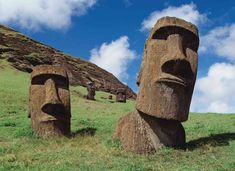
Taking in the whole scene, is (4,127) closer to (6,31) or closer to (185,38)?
(185,38)

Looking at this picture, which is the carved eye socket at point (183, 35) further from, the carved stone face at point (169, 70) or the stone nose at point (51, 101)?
the stone nose at point (51, 101)

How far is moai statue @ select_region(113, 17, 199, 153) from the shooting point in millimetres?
11336

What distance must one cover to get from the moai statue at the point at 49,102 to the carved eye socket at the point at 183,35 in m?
4.53

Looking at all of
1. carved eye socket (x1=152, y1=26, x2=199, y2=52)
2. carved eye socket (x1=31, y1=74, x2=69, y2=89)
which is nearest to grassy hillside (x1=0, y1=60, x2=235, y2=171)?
carved eye socket (x1=31, y1=74, x2=69, y2=89)

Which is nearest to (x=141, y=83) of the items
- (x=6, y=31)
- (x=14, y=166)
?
(x=14, y=166)

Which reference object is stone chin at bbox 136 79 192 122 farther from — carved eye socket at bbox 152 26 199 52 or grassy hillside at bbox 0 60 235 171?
carved eye socket at bbox 152 26 199 52

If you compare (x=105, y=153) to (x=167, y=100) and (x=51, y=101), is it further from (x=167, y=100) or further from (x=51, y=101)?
(x=51, y=101)

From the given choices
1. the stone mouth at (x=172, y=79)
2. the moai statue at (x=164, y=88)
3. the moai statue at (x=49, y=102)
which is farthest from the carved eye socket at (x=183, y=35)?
the moai statue at (x=49, y=102)

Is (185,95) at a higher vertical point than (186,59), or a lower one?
lower

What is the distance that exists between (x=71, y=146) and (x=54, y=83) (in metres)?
3.47

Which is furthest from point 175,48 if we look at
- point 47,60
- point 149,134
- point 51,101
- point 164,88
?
point 47,60

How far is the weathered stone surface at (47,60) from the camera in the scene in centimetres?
6056

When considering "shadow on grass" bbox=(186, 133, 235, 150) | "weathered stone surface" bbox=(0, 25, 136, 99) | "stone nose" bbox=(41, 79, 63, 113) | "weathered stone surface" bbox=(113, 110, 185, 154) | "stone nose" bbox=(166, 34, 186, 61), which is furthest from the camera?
"weathered stone surface" bbox=(0, 25, 136, 99)

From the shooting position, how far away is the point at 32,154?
11719mm
